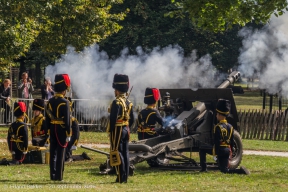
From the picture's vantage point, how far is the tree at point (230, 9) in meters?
17.4

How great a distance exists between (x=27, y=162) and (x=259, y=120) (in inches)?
487

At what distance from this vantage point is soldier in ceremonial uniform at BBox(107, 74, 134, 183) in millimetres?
13953

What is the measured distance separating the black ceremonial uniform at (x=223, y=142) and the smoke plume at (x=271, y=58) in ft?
44.8

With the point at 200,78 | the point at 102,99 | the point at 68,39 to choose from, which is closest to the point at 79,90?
the point at 102,99

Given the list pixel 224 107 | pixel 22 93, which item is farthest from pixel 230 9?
pixel 22 93

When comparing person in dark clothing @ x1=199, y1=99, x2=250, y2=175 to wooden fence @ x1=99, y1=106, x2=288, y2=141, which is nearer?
person in dark clothing @ x1=199, y1=99, x2=250, y2=175

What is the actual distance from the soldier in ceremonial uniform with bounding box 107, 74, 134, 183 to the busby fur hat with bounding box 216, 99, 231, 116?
2663mm

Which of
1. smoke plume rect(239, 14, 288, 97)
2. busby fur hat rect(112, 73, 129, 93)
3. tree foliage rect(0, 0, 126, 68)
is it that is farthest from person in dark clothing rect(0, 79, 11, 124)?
busby fur hat rect(112, 73, 129, 93)

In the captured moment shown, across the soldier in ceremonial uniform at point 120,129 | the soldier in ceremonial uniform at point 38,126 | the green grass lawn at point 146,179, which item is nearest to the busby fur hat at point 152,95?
the green grass lawn at point 146,179

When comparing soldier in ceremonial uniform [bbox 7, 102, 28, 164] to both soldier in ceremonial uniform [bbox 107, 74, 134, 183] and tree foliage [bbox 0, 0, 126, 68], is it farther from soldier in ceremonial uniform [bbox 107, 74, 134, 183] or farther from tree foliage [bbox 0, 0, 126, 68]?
tree foliage [bbox 0, 0, 126, 68]

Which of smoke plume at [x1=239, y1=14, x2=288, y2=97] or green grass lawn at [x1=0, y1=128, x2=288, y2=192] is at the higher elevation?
smoke plume at [x1=239, y1=14, x2=288, y2=97]

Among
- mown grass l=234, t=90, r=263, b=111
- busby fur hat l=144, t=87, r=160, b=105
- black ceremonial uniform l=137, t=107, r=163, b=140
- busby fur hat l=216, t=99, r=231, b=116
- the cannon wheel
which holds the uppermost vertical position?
busby fur hat l=144, t=87, r=160, b=105

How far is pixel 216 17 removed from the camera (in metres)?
→ 18.3

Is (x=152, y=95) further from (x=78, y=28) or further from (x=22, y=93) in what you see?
(x=22, y=93)
